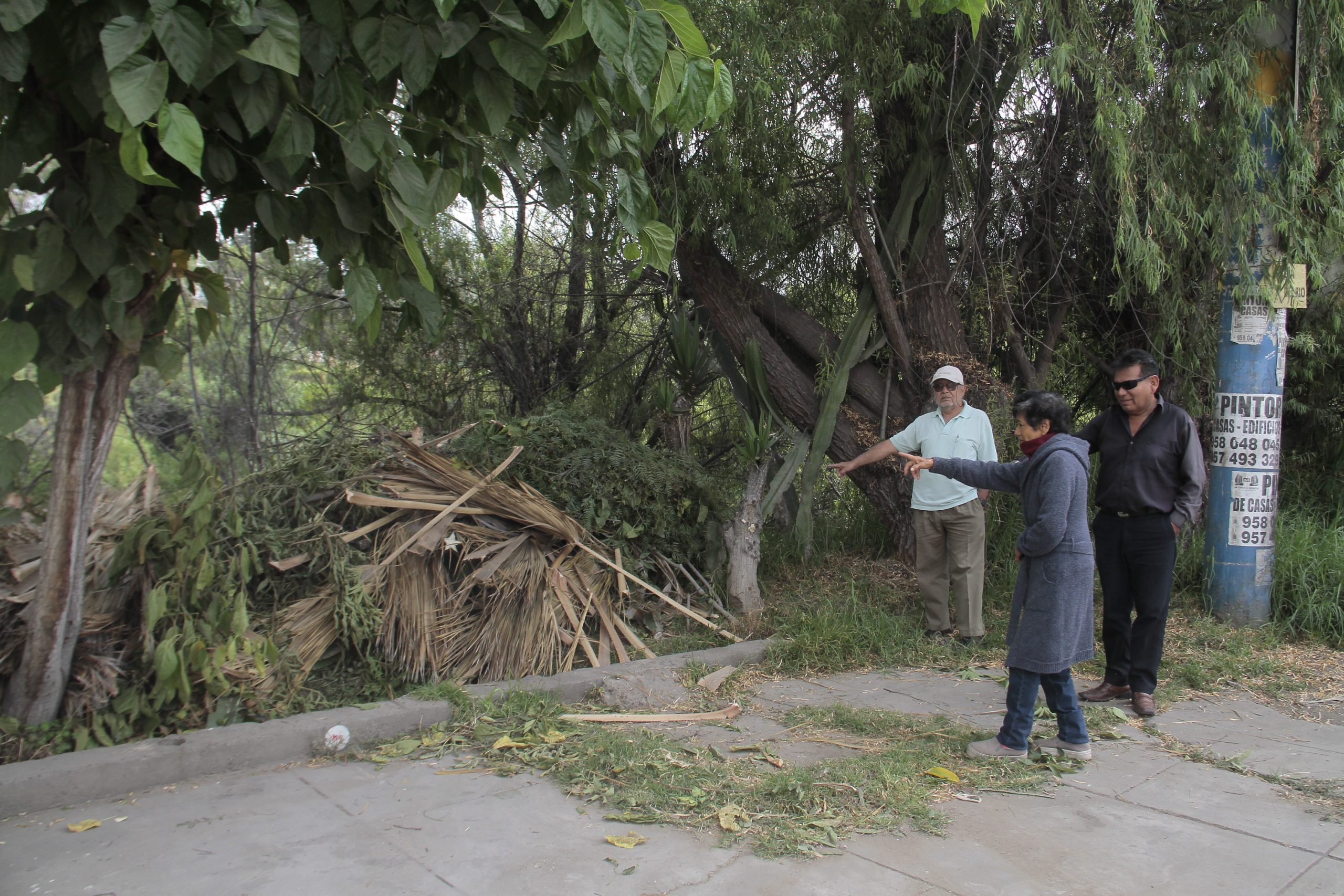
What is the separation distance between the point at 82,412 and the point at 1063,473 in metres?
4.20

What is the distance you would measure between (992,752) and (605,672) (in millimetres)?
2079

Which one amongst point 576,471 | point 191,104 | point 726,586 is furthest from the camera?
point 726,586

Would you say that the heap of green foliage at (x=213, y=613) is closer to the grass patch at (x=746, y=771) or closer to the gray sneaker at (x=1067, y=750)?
the grass patch at (x=746, y=771)

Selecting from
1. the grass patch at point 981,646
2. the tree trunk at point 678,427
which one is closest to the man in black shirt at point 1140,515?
the grass patch at point 981,646

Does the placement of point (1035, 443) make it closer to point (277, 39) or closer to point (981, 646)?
point (981, 646)

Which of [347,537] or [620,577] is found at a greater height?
[347,537]

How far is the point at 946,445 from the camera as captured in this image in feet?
20.5

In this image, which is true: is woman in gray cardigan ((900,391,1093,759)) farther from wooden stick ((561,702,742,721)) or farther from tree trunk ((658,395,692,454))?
tree trunk ((658,395,692,454))

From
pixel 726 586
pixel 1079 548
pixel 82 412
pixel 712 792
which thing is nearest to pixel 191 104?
pixel 82 412

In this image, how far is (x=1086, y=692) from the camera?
5.27m

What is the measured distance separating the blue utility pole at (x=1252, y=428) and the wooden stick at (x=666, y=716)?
396 centimetres

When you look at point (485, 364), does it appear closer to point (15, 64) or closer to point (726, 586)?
point (726, 586)

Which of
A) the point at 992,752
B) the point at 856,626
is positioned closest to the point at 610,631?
the point at 856,626

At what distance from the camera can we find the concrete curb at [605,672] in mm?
4980
